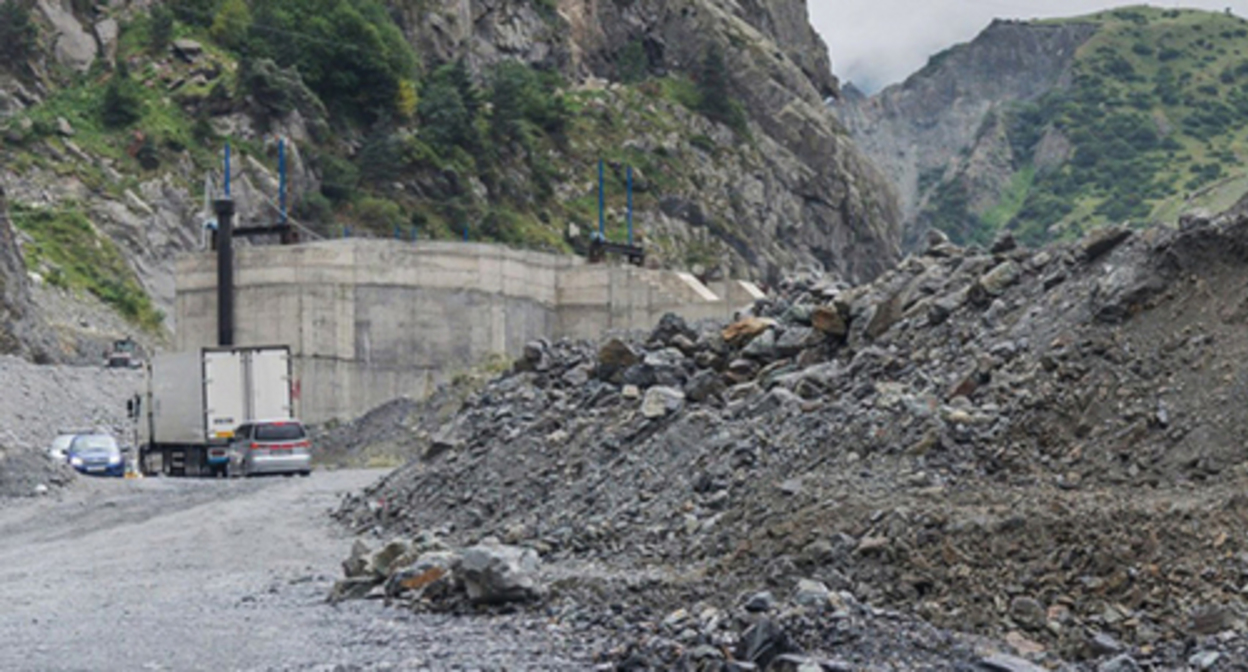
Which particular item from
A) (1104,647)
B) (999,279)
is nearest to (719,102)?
(999,279)

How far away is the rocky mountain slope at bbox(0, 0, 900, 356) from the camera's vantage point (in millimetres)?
68375

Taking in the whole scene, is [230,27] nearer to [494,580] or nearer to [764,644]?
[494,580]

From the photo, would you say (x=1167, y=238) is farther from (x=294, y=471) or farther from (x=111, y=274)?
(x=111, y=274)

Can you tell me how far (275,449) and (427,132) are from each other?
5503cm

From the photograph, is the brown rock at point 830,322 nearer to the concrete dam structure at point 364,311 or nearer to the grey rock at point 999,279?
the grey rock at point 999,279

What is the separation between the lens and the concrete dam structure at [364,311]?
153 ft

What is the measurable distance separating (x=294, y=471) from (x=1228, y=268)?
24752 millimetres

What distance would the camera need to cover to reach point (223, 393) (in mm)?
37438

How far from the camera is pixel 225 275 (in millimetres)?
47562

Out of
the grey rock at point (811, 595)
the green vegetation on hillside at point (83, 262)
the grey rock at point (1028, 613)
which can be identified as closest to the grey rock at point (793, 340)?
the grey rock at point (811, 595)

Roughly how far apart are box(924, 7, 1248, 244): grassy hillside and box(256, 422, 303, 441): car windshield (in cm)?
8104

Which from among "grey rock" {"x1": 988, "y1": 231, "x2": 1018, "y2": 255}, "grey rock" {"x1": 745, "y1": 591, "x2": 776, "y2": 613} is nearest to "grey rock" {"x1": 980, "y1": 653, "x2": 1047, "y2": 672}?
"grey rock" {"x1": 745, "y1": 591, "x2": 776, "y2": 613}

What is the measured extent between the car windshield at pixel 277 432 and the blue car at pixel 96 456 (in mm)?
4605

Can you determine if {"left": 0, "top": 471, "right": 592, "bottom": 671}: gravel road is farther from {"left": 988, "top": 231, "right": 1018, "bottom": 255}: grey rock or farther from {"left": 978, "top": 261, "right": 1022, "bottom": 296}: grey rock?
{"left": 988, "top": 231, "right": 1018, "bottom": 255}: grey rock
